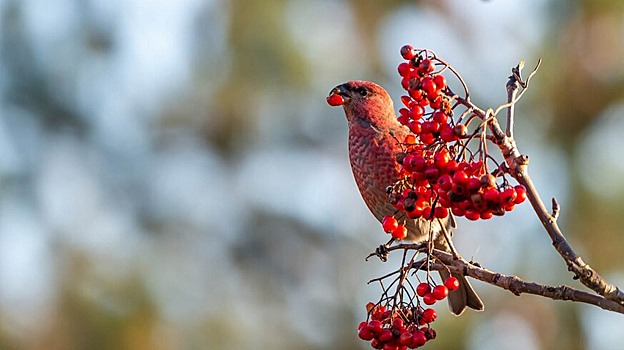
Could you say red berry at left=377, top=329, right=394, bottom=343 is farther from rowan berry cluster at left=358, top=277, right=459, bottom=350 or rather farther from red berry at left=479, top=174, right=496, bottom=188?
red berry at left=479, top=174, right=496, bottom=188

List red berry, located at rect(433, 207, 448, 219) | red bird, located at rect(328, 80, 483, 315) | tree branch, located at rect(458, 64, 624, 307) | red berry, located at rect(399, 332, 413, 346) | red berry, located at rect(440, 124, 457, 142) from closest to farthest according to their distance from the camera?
tree branch, located at rect(458, 64, 624, 307)
red berry, located at rect(440, 124, 457, 142)
red berry, located at rect(433, 207, 448, 219)
red berry, located at rect(399, 332, 413, 346)
red bird, located at rect(328, 80, 483, 315)

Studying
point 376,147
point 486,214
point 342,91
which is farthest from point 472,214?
point 342,91

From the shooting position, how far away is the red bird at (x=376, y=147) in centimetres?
397

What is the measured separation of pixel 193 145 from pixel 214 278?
131 cm

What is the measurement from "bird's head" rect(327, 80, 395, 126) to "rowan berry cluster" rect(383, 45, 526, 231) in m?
1.60

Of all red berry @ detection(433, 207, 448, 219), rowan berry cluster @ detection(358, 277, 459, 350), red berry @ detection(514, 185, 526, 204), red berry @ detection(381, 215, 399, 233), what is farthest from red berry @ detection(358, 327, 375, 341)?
red berry @ detection(514, 185, 526, 204)

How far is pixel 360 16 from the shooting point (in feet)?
31.2

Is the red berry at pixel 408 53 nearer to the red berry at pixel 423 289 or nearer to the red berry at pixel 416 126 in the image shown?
the red berry at pixel 416 126

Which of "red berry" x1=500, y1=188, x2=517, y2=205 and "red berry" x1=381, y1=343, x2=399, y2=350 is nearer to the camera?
"red berry" x1=500, y1=188, x2=517, y2=205

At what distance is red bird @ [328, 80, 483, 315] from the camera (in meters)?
3.97

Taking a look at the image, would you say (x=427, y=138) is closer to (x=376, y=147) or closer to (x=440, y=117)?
(x=440, y=117)

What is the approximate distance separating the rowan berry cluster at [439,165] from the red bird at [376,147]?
152 centimetres

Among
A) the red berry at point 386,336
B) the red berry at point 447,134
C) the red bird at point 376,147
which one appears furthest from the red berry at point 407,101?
the red bird at point 376,147

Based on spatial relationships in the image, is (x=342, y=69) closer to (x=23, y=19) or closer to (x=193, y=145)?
(x=193, y=145)
